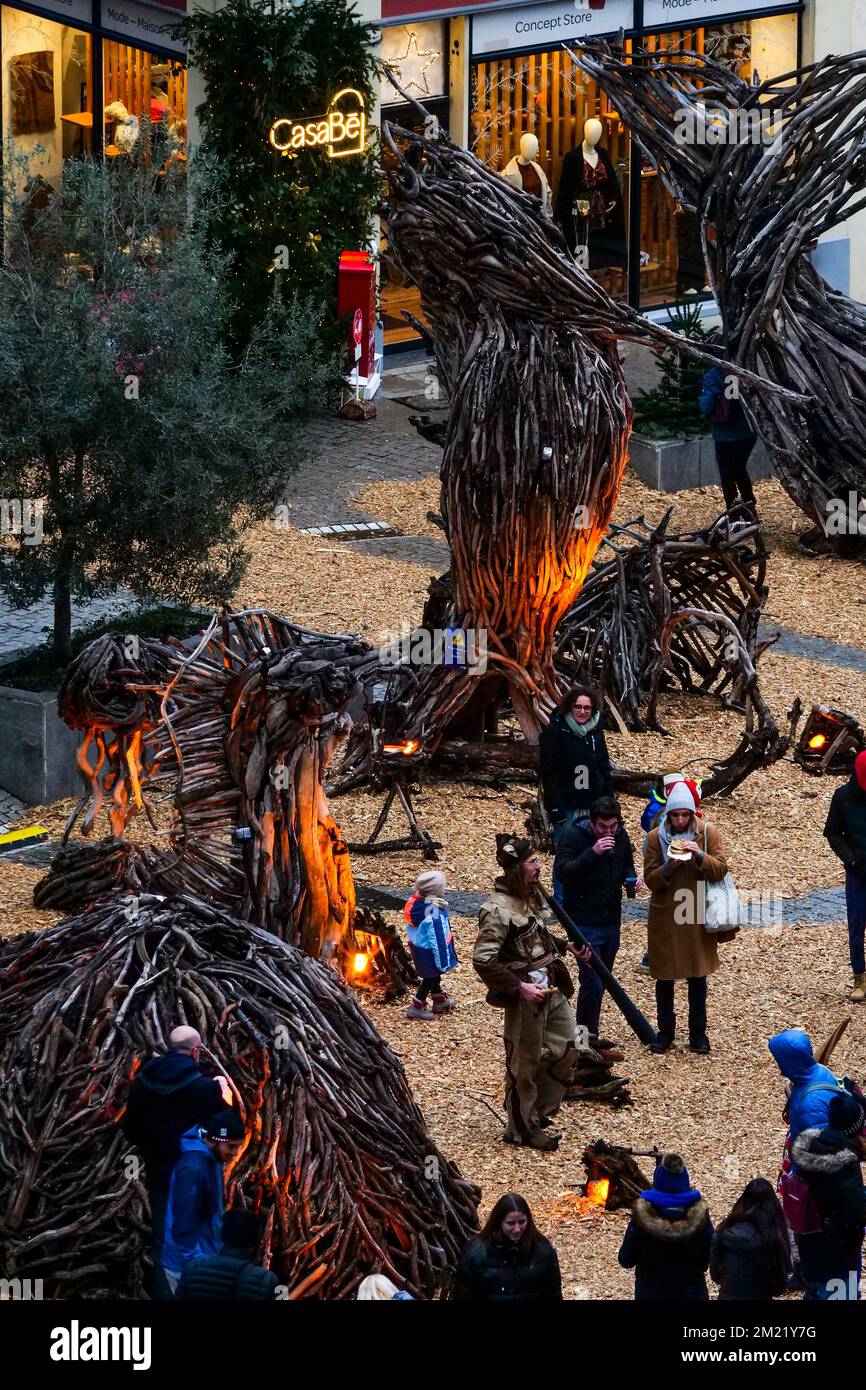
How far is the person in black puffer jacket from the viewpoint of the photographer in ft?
28.8

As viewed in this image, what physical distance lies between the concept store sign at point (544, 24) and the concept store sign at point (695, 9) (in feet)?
0.82

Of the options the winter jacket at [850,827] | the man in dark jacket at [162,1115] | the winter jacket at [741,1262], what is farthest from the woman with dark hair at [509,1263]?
the winter jacket at [850,827]

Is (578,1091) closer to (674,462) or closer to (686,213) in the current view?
(674,462)

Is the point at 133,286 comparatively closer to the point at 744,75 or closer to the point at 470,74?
the point at 470,74

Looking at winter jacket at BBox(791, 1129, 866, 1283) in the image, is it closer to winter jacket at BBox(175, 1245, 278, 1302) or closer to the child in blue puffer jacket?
winter jacket at BBox(175, 1245, 278, 1302)

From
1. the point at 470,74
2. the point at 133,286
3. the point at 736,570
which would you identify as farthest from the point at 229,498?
the point at 470,74

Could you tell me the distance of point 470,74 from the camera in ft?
79.6

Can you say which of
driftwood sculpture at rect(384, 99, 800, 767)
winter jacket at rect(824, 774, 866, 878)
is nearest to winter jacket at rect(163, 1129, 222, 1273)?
winter jacket at rect(824, 774, 866, 878)

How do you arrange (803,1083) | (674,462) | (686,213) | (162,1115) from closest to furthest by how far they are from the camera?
1. (162,1115)
2. (803,1083)
3. (674,462)
4. (686,213)

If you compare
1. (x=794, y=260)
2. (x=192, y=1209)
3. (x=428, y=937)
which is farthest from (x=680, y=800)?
(x=794, y=260)

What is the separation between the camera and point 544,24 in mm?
24500

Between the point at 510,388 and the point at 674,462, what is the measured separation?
7539 mm

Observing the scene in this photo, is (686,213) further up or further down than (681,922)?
further up

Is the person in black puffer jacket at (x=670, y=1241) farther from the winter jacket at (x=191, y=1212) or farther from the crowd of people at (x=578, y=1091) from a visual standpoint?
the winter jacket at (x=191, y=1212)
